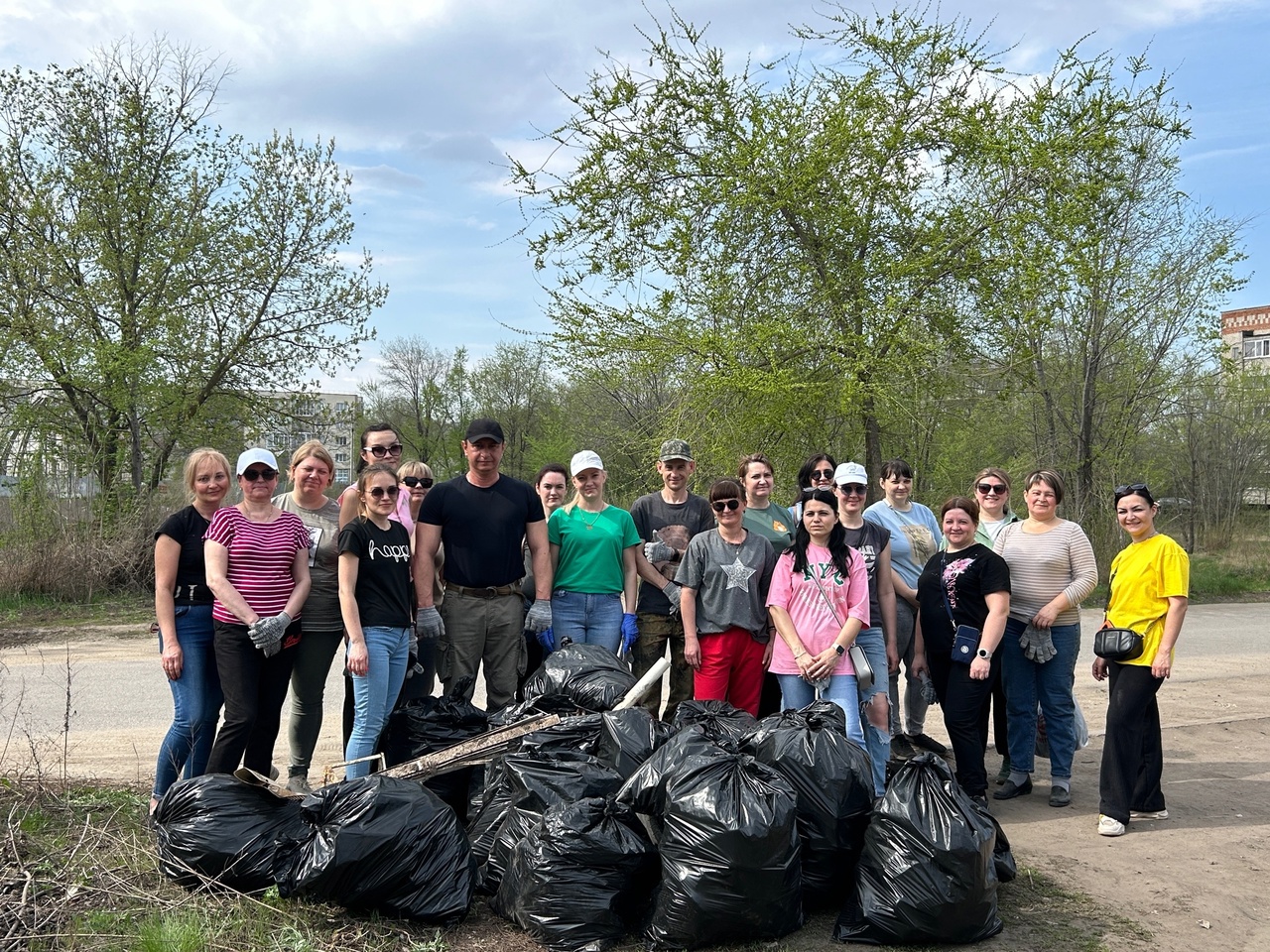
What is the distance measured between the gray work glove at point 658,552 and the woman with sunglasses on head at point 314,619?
1.74m

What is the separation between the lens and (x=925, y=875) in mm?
3533

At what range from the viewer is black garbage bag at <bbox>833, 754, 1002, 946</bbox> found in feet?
11.6

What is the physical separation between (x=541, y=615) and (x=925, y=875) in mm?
2588

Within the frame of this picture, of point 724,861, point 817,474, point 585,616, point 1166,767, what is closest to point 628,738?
point 724,861

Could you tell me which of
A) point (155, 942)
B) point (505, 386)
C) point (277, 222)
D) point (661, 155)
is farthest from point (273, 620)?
point (505, 386)

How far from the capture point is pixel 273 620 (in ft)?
14.5

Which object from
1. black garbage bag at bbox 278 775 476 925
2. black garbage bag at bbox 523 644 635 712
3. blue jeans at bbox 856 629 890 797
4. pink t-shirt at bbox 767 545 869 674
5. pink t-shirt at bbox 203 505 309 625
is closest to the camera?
black garbage bag at bbox 278 775 476 925

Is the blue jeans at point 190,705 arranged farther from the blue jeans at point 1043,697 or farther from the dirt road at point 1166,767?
the blue jeans at point 1043,697

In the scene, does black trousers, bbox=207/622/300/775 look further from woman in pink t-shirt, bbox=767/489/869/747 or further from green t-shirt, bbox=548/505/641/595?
woman in pink t-shirt, bbox=767/489/869/747

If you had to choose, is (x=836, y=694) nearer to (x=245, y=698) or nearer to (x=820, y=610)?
(x=820, y=610)

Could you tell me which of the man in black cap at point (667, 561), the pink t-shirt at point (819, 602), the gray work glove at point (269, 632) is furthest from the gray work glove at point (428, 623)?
the pink t-shirt at point (819, 602)

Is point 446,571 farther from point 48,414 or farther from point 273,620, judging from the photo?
point 48,414

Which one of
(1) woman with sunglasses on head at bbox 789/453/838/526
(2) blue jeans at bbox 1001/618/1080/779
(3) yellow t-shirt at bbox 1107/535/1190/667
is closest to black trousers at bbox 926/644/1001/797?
(2) blue jeans at bbox 1001/618/1080/779

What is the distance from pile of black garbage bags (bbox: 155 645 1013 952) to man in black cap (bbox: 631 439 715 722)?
1.81m
